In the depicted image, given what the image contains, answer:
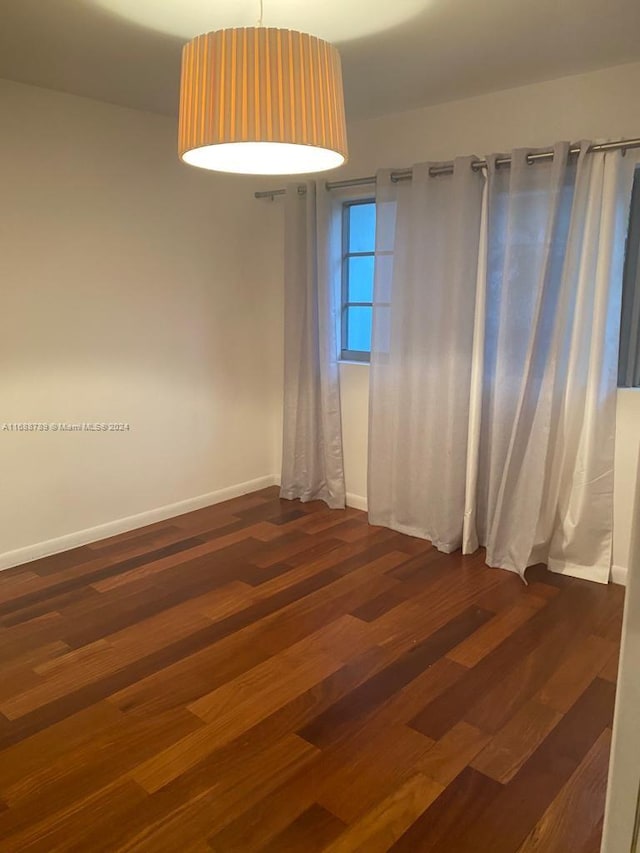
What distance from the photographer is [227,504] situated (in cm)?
Result: 412

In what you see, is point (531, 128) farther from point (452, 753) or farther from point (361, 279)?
point (452, 753)

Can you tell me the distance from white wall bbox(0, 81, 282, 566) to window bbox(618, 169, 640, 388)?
211cm

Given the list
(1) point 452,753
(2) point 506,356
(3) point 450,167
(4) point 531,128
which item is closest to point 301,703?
(1) point 452,753

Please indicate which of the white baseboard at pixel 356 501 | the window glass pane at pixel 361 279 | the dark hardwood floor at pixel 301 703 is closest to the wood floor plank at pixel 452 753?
the dark hardwood floor at pixel 301 703

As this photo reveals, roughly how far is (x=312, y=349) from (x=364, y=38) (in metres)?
1.79

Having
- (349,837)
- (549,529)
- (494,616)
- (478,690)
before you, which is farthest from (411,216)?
(349,837)

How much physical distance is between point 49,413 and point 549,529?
2565mm

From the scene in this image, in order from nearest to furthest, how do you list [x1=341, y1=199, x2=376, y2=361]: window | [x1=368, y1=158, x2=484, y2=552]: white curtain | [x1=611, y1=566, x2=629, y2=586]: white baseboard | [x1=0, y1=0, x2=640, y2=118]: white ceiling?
1. [x1=0, y1=0, x2=640, y2=118]: white ceiling
2. [x1=611, y1=566, x2=629, y2=586]: white baseboard
3. [x1=368, y1=158, x2=484, y2=552]: white curtain
4. [x1=341, y1=199, x2=376, y2=361]: window

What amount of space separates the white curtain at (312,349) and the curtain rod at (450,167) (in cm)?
17

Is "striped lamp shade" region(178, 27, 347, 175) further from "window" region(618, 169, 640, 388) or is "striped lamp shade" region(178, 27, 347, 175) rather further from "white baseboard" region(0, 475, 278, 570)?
"white baseboard" region(0, 475, 278, 570)

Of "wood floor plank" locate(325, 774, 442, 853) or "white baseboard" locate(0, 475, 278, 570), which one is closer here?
"wood floor plank" locate(325, 774, 442, 853)

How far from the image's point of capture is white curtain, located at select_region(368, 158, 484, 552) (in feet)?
10.5

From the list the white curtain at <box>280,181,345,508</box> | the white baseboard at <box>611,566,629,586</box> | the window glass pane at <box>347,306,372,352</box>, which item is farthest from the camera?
the window glass pane at <box>347,306,372,352</box>

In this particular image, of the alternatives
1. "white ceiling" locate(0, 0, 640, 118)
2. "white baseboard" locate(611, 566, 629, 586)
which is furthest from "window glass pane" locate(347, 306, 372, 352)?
"white baseboard" locate(611, 566, 629, 586)
